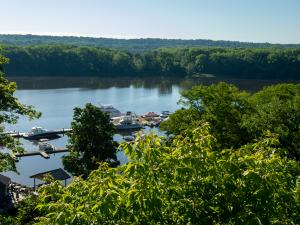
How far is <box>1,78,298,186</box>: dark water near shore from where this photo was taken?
129 feet

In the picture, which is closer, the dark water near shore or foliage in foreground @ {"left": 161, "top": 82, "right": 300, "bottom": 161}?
foliage in foreground @ {"left": 161, "top": 82, "right": 300, "bottom": 161}

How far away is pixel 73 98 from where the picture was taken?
228 ft

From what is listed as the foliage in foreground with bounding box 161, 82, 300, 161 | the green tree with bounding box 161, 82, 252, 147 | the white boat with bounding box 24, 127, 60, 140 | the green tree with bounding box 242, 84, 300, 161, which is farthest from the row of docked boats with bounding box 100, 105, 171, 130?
→ the green tree with bounding box 242, 84, 300, 161

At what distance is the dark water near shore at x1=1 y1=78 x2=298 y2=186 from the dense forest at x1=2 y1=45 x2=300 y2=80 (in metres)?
11.3

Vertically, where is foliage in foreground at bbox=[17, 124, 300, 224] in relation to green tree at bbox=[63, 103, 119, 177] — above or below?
above

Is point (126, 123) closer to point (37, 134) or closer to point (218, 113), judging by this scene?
point (37, 134)

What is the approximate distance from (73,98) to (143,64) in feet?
162

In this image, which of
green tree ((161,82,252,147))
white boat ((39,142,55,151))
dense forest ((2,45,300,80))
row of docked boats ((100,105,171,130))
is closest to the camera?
green tree ((161,82,252,147))

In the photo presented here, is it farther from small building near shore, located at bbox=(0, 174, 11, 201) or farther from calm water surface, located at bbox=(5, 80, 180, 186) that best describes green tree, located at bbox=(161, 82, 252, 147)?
calm water surface, located at bbox=(5, 80, 180, 186)

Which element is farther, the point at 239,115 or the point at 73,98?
the point at 73,98

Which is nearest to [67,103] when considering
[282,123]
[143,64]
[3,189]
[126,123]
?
[126,123]

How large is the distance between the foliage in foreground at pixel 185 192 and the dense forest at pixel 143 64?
10483 cm

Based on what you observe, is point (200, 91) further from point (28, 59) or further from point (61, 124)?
point (28, 59)

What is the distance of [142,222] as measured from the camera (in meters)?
5.54
